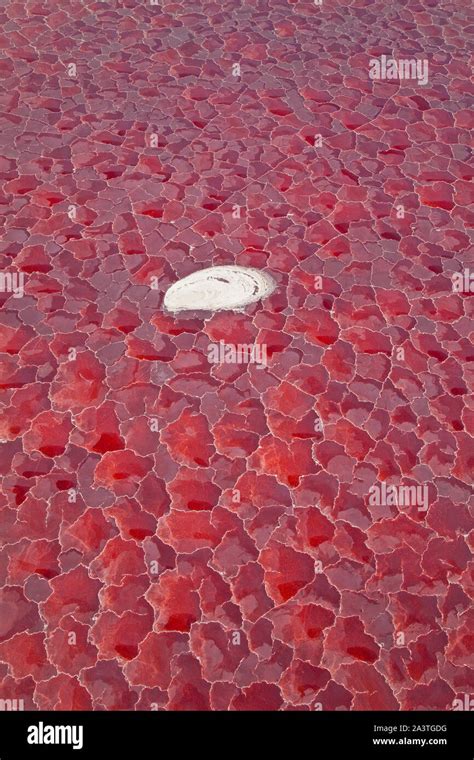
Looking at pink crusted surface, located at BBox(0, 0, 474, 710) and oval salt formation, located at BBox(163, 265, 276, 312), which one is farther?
oval salt formation, located at BBox(163, 265, 276, 312)

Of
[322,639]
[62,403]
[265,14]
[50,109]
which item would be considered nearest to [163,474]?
[62,403]

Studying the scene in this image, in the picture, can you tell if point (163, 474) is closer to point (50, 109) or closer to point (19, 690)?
point (19, 690)

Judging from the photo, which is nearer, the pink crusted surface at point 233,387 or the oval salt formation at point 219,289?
the pink crusted surface at point 233,387
